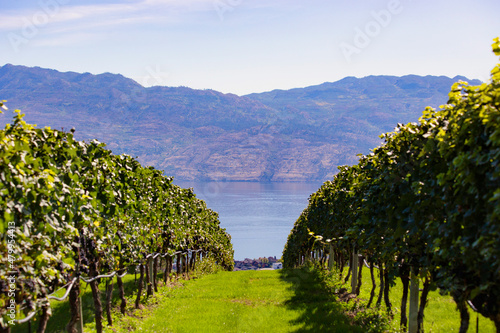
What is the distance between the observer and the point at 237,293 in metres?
18.6

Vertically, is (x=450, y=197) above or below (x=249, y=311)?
above

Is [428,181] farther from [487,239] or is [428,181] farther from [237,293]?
[237,293]

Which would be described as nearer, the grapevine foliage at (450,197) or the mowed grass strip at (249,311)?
the grapevine foliage at (450,197)

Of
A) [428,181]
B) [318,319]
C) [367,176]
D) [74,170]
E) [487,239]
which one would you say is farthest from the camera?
[318,319]

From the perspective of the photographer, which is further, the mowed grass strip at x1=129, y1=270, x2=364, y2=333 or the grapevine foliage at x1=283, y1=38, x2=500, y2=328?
the mowed grass strip at x1=129, y1=270, x2=364, y2=333

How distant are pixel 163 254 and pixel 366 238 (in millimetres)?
11761

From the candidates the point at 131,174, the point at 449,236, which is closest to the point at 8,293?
the point at 449,236

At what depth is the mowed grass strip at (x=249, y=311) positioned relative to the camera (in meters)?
11.9

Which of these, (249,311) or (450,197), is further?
(249,311)

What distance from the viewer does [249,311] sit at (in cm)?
1437

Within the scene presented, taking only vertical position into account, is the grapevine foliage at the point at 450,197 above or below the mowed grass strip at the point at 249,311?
above

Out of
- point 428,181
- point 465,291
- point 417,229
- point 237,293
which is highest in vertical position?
point 428,181

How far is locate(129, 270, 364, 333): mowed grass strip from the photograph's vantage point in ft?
39.1

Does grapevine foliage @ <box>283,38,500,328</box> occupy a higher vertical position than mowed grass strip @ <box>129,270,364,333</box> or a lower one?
higher
